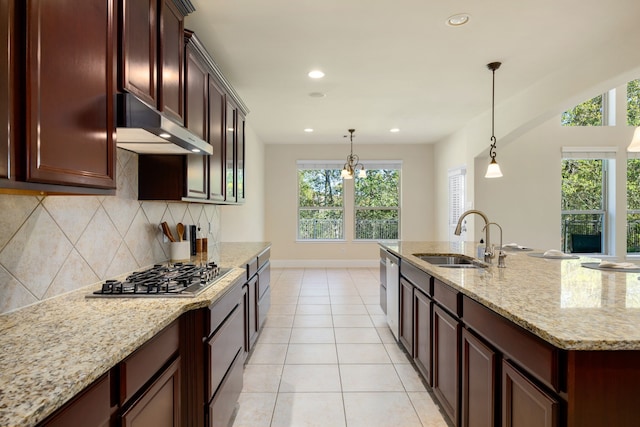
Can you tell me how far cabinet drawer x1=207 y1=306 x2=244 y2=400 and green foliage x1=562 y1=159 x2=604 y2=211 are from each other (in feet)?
20.1

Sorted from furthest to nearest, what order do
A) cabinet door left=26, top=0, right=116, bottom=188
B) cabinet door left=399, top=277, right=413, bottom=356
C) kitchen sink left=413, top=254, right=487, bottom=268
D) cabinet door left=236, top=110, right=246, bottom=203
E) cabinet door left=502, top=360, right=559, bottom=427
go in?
1. cabinet door left=236, top=110, right=246, bottom=203
2. kitchen sink left=413, top=254, right=487, bottom=268
3. cabinet door left=399, top=277, right=413, bottom=356
4. cabinet door left=502, top=360, right=559, bottom=427
5. cabinet door left=26, top=0, right=116, bottom=188

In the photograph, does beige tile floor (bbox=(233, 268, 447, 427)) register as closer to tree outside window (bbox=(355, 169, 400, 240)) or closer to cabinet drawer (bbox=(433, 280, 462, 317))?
cabinet drawer (bbox=(433, 280, 462, 317))

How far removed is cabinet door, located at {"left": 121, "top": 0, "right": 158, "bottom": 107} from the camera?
153cm

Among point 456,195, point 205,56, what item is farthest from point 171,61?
point 456,195

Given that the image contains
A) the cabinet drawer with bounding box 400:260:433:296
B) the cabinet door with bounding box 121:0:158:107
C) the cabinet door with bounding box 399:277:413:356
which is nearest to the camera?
the cabinet door with bounding box 121:0:158:107

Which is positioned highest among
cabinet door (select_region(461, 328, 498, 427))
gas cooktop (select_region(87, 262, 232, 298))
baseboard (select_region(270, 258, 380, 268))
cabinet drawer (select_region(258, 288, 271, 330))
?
gas cooktop (select_region(87, 262, 232, 298))

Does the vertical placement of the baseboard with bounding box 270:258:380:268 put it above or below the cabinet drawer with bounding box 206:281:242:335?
below

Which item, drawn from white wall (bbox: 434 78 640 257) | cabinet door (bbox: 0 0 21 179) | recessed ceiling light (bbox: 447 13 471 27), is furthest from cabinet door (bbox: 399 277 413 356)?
white wall (bbox: 434 78 640 257)

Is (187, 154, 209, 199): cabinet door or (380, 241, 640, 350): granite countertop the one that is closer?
(380, 241, 640, 350): granite countertop

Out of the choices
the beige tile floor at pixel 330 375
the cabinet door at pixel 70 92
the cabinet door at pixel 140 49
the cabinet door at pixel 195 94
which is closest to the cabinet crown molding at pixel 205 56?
the cabinet door at pixel 195 94

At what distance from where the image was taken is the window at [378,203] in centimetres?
785

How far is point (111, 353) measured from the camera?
984 mm

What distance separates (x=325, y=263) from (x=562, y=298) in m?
6.38

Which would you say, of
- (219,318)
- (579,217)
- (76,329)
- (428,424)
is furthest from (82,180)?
(579,217)
